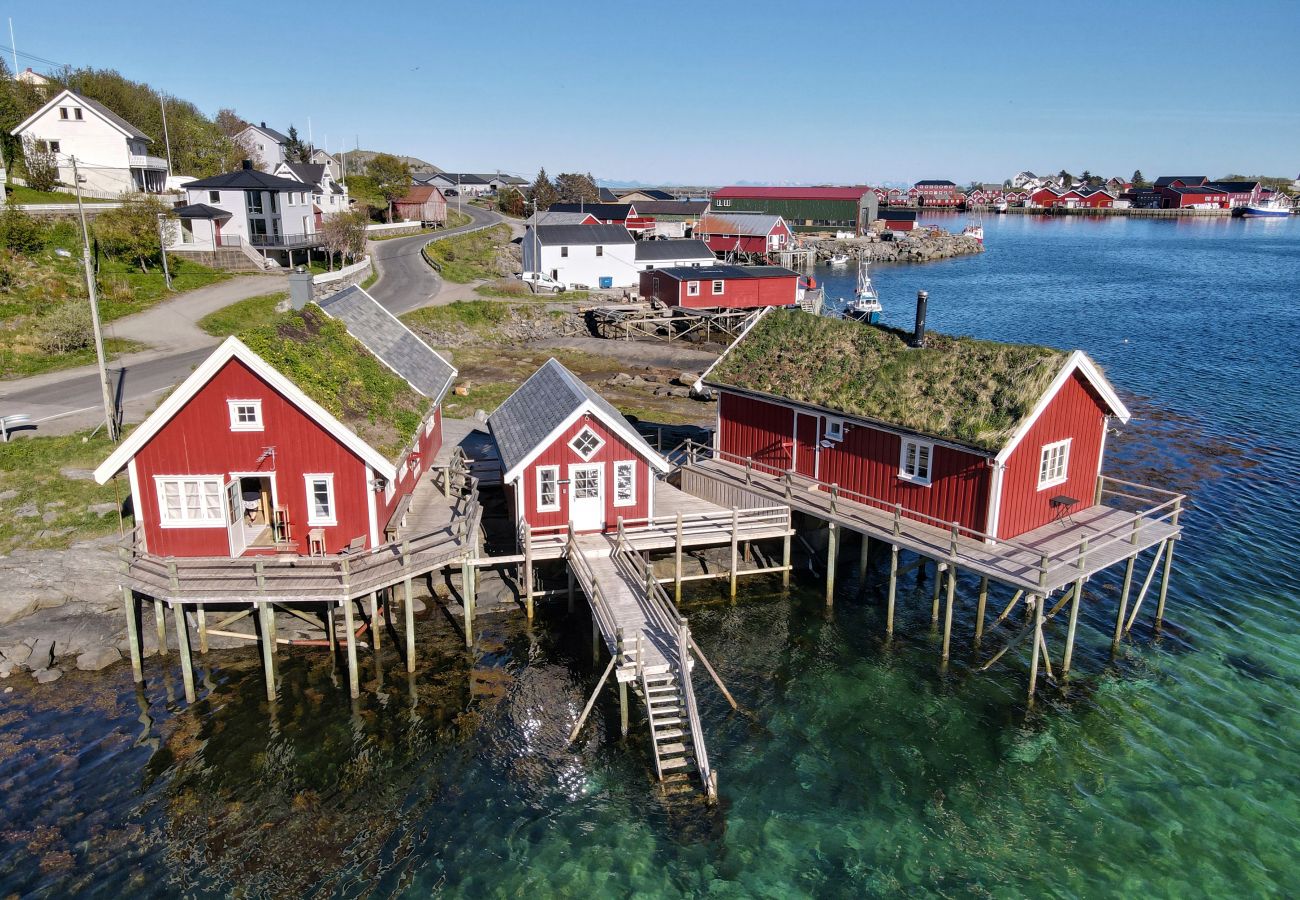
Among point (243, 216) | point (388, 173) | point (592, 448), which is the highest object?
point (388, 173)

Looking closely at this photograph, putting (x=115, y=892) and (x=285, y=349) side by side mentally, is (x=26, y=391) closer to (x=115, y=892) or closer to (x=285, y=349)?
(x=285, y=349)

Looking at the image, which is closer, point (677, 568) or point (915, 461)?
point (915, 461)

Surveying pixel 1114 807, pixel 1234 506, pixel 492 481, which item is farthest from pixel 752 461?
pixel 1234 506

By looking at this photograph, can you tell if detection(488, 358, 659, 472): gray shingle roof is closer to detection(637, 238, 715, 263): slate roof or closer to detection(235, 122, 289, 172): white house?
detection(637, 238, 715, 263): slate roof

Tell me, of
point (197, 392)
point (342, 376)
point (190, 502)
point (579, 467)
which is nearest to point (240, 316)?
point (342, 376)

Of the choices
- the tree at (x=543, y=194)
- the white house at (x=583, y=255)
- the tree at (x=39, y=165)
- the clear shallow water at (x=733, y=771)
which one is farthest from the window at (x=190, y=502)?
the tree at (x=543, y=194)

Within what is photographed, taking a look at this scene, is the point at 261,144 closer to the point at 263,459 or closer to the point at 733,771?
the point at 263,459

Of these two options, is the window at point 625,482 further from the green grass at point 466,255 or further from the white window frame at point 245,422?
the green grass at point 466,255

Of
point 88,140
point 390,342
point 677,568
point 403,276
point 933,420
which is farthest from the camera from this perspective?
point 403,276
